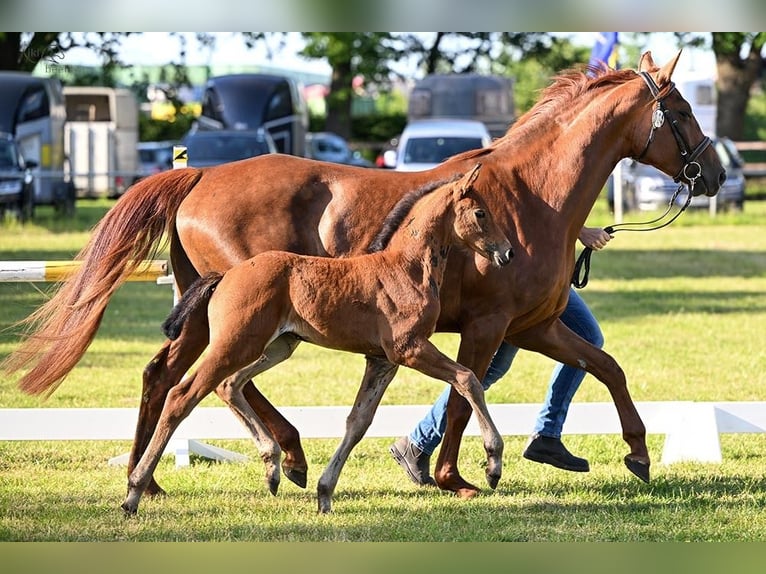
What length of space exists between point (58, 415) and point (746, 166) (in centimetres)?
3308

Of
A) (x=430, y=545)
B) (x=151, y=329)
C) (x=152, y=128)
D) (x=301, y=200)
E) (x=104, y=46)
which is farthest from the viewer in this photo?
(x=152, y=128)

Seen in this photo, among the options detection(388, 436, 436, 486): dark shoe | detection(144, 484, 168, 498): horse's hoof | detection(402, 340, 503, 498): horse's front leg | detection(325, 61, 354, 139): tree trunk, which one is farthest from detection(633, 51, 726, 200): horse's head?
detection(325, 61, 354, 139): tree trunk

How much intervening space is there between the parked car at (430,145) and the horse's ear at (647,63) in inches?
607

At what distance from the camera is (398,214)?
5867mm

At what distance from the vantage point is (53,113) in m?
29.0

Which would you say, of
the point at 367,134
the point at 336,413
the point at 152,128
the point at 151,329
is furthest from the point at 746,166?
the point at 336,413

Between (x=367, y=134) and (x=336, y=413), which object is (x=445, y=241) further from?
(x=367, y=134)

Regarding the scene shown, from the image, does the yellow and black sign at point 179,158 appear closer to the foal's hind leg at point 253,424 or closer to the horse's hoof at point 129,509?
the foal's hind leg at point 253,424

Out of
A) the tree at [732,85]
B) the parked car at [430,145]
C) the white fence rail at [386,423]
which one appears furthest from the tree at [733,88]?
the white fence rail at [386,423]

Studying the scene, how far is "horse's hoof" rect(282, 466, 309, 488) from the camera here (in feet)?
20.5

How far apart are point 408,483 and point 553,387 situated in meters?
0.96

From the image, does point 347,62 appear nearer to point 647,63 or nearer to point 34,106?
point 34,106

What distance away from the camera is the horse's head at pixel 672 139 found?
6359mm

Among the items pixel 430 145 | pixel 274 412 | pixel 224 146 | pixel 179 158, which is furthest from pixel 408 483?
pixel 224 146
